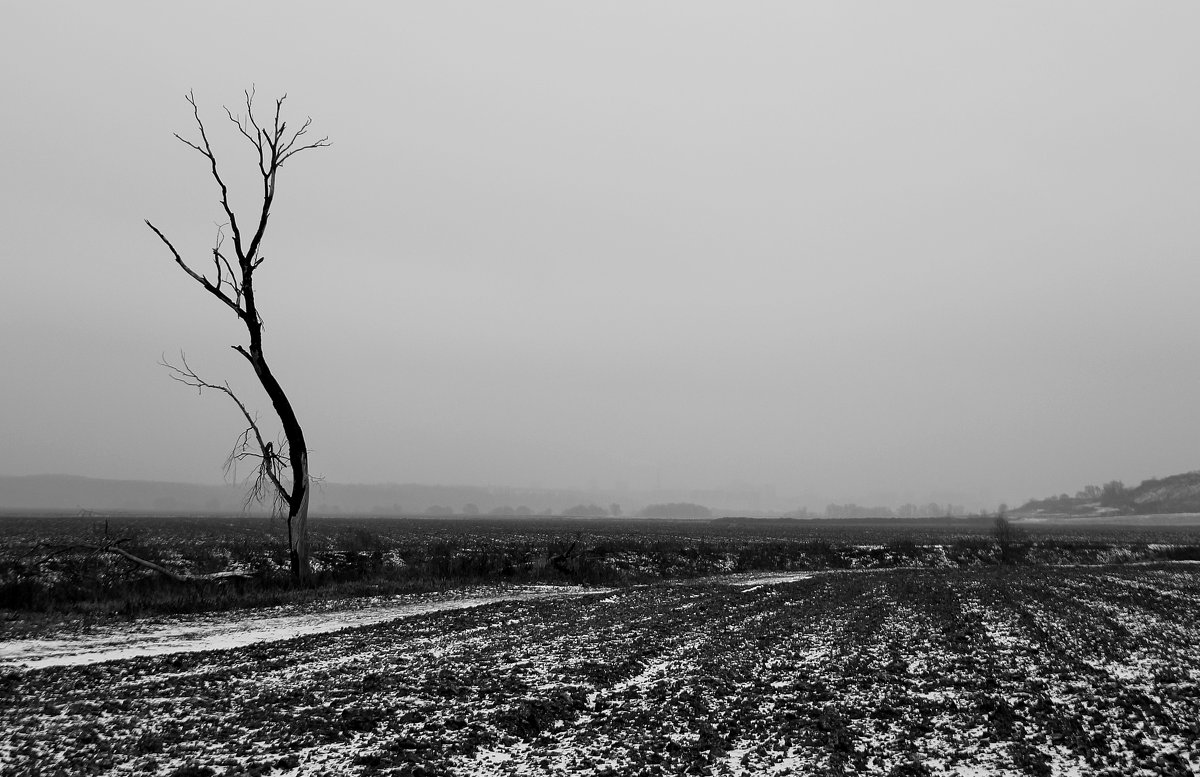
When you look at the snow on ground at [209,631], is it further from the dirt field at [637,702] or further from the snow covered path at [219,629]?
the dirt field at [637,702]

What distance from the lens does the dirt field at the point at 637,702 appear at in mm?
6887

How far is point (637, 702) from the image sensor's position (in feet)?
29.6

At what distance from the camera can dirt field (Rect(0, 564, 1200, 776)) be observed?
6.89 meters

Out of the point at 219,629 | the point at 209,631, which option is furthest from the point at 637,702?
the point at 219,629

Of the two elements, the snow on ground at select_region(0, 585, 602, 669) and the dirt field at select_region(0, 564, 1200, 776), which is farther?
the snow on ground at select_region(0, 585, 602, 669)

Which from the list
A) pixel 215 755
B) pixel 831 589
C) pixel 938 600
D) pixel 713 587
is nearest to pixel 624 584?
pixel 713 587

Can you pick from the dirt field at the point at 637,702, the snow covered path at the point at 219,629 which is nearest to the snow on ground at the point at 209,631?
the snow covered path at the point at 219,629

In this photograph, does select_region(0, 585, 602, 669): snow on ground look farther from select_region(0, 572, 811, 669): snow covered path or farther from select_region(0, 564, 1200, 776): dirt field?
select_region(0, 564, 1200, 776): dirt field

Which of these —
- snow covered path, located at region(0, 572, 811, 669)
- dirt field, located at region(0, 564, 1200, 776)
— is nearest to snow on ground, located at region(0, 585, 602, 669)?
snow covered path, located at region(0, 572, 811, 669)

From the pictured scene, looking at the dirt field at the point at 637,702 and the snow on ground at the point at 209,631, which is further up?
the dirt field at the point at 637,702

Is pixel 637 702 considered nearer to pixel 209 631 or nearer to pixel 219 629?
pixel 209 631

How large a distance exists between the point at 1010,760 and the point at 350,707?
676 cm

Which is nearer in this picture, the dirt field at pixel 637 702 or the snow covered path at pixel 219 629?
the dirt field at pixel 637 702

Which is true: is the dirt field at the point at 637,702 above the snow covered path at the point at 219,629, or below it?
above
